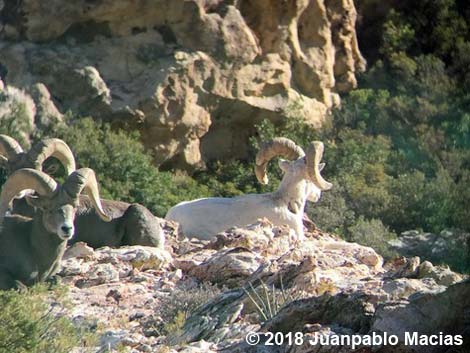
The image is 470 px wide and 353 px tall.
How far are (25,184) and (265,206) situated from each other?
4.20 meters

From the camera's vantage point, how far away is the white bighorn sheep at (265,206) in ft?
59.3

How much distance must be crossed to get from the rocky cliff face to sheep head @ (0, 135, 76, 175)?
7.69 metres

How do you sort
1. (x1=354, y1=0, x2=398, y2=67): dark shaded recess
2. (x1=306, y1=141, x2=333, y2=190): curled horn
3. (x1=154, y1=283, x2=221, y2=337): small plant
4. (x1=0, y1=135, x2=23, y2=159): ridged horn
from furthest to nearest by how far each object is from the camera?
1. (x1=354, y1=0, x2=398, y2=67): dark shaded recess
2. (x1=306, y1=141, x2=333, y2=190): curled horn
3. (x1=0, y1=135, x2=23, y2=159): ridged horn
4. (x1=154, y1=283, x2=221, y2=337): small plant

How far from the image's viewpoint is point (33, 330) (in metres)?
10.5

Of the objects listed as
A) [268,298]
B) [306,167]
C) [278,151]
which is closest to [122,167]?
[278,151]

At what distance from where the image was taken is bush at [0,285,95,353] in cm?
1035

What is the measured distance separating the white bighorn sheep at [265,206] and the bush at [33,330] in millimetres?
6458

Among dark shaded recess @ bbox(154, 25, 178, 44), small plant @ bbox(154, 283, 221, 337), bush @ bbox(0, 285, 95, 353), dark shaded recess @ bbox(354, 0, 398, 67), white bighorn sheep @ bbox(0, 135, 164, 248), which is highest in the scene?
bush @ bbox(0, 285, 95, 353)

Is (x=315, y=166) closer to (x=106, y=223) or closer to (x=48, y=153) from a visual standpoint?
(x=106, y=223)

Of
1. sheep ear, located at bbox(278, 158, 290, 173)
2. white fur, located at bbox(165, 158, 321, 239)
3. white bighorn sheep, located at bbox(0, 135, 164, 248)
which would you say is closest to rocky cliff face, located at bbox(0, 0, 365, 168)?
sheep ear, located at bbox(278, 158, 290, 173)

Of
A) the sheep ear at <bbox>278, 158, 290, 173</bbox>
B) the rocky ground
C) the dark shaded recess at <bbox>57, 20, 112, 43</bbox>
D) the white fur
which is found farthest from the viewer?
the dark shaded recess at <bbox>57, 20, 112, 43</bbox>

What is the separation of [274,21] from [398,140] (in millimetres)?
2929

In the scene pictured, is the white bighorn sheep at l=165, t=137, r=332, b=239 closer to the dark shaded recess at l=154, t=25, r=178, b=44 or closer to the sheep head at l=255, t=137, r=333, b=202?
the sheep head at l=255, t=137, r=333, b=202

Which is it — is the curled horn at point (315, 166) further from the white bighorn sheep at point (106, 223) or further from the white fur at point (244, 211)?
the white bighorn sheep at point (106, 223)
